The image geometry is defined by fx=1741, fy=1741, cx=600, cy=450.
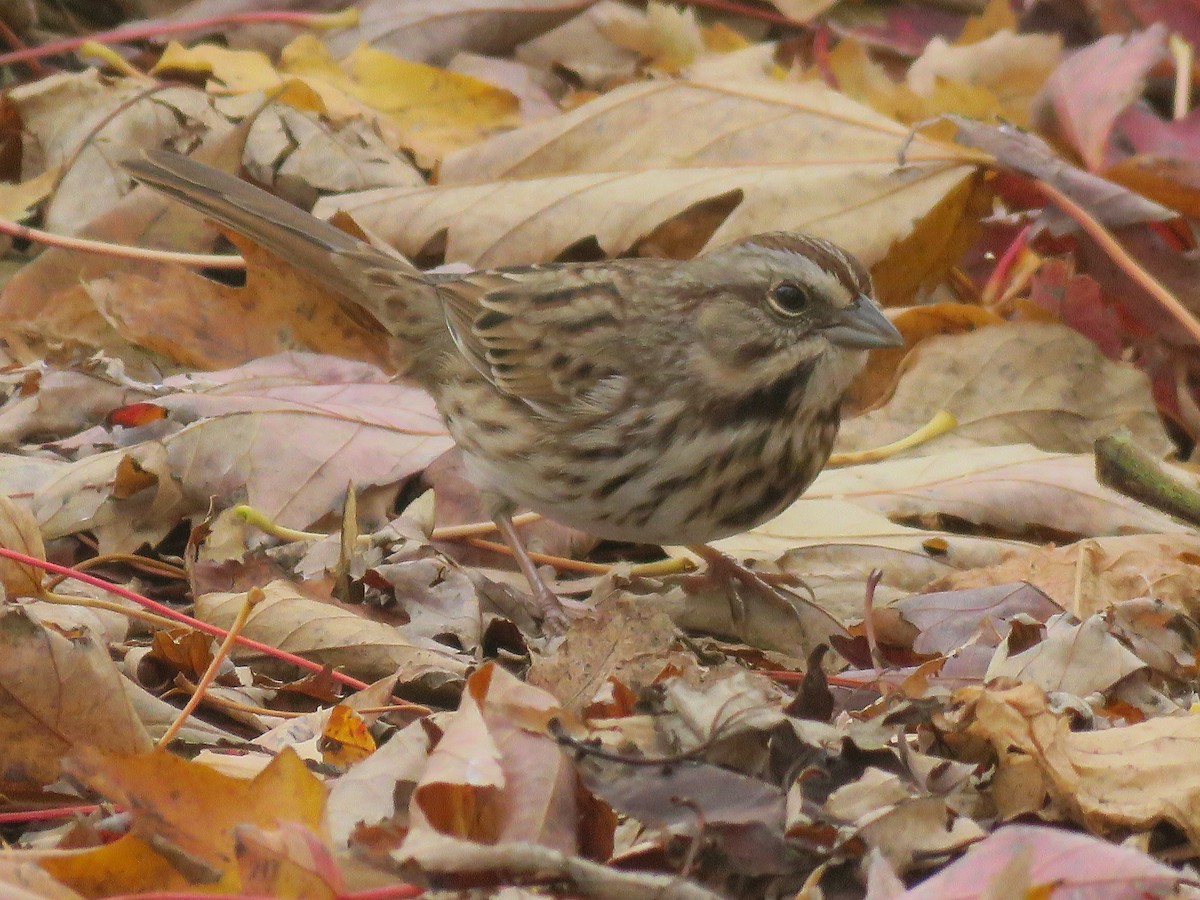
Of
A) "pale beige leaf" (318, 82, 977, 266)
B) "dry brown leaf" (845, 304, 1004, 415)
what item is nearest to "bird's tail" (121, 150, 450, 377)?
"pale beige leaf" (318, 82, 977, 266)

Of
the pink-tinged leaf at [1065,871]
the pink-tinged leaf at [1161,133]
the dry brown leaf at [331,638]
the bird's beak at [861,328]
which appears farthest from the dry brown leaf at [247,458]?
the pink-tinged leaf at [1161,133]

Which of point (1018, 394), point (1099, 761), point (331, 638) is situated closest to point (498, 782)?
A: point (1099, 761)

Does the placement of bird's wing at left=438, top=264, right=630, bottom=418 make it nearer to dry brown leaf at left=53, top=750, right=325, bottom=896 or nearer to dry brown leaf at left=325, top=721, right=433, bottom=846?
dry brown leaf at left=325, top=721, right=433, bottom=846

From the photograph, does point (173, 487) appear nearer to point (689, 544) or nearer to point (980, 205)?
point (689, 544)

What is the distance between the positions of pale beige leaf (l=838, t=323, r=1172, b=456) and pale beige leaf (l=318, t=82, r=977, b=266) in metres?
0.50

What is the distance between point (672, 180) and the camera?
18.1 ft

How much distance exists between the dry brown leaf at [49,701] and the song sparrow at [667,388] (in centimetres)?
152

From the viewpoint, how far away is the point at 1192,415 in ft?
18.0

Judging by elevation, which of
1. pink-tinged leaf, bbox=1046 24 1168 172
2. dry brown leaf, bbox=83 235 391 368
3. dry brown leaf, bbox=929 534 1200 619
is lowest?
dry brown leaf, bbox=83 235 391 368

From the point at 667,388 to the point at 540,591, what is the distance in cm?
59

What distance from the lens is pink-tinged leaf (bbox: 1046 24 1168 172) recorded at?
5910mm

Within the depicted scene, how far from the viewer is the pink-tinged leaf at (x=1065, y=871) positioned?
2.34 m

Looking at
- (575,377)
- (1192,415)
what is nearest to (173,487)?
(575,377)

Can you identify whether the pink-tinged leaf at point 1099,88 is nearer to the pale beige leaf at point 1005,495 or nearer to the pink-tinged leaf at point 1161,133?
the pink-tinged leaf at point 1161,133
